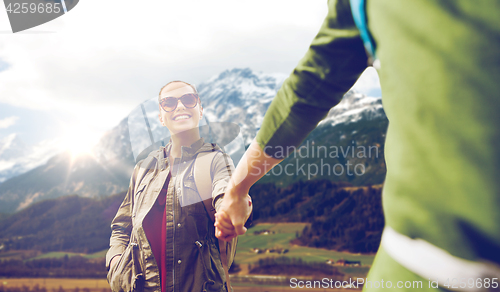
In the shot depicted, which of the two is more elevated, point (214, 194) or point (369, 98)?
point (214, 194)

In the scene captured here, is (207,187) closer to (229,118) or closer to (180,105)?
(180,105)

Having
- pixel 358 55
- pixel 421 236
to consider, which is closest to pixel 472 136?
pixel 421 236

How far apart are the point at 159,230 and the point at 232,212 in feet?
4.92

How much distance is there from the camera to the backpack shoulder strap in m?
2.58

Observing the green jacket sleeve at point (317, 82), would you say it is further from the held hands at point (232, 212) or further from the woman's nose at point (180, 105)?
the woman's nose at point (180, 105)

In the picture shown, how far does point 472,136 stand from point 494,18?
9.4 inches

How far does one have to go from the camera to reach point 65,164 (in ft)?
400

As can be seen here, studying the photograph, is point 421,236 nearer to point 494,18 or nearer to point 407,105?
point 407,105

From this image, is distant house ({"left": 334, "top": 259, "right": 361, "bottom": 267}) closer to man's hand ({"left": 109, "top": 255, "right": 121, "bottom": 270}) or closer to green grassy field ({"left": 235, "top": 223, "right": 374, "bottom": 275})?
green grassy field ({"left": 235, "top": 223, "right": 374, "bottom": 275})

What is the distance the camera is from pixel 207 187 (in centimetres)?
265

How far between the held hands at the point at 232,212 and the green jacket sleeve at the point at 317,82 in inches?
16.0

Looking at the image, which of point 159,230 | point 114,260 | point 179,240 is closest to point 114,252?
point 114,260

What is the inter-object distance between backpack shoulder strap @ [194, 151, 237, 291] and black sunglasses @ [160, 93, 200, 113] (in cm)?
61

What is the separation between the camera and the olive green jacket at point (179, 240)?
7.97ft
